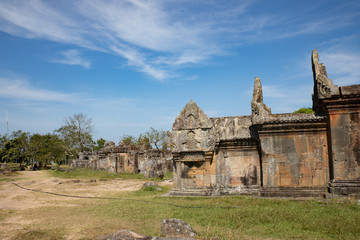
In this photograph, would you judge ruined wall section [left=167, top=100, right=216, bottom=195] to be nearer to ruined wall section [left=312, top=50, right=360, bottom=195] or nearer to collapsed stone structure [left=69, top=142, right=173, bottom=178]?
ruined wall section [left=312, top=50, right=360, bottom=195]

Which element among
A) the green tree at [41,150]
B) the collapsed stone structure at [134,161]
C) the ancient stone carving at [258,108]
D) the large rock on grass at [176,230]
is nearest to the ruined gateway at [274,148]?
the ancient stone carving at [258,108]

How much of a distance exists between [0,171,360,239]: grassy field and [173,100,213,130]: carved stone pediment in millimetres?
2175

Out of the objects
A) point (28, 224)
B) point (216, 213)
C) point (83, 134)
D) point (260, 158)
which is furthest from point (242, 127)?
point (83, 134)

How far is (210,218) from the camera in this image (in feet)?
20.2

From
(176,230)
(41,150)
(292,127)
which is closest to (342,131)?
(292,127)

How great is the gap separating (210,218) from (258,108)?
147 inches

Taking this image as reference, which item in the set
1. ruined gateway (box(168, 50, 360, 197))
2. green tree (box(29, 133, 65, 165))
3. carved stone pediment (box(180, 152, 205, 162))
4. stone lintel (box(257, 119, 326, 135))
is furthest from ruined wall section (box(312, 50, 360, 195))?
green tree (box(29, 133, 65, 165))

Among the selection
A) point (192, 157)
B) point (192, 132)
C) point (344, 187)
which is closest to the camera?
point (344, 187)

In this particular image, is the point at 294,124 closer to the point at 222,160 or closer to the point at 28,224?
the point at 222,160

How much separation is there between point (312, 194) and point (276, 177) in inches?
39.7

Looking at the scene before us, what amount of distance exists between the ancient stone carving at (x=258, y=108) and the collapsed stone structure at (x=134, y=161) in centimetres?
1249

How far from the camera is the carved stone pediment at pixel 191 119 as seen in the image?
9250mm

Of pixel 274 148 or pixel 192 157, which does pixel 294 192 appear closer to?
pixel 274 148

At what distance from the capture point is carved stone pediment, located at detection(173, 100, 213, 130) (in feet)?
30.3
